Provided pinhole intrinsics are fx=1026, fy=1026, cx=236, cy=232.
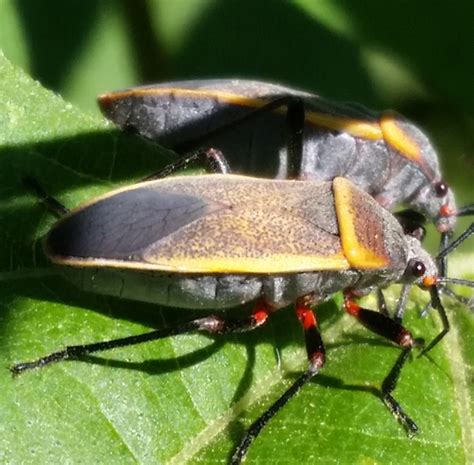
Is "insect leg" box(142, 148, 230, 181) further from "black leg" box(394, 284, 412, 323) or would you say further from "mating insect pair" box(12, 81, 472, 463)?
"black leg" box(394, 284, 412, 323)

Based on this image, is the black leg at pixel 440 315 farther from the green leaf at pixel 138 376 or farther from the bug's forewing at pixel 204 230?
the bug's forewing at pixel 204 230

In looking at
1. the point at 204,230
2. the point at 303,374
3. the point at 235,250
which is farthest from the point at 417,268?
the point at 204,230

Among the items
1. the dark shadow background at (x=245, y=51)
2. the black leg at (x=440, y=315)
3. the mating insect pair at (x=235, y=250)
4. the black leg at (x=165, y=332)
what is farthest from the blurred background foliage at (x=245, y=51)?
the black leg at (x=165, y=332)

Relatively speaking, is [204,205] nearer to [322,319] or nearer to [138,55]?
[322,319]

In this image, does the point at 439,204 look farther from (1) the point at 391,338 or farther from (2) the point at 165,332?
(2) the point at 165,332

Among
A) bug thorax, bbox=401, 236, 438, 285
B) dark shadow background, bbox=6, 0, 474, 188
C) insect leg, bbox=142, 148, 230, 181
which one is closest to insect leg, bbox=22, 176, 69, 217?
insect leg, bbox=142, 148, 230, 181

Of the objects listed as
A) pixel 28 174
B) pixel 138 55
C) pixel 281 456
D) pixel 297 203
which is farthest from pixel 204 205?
pixel 138 55
